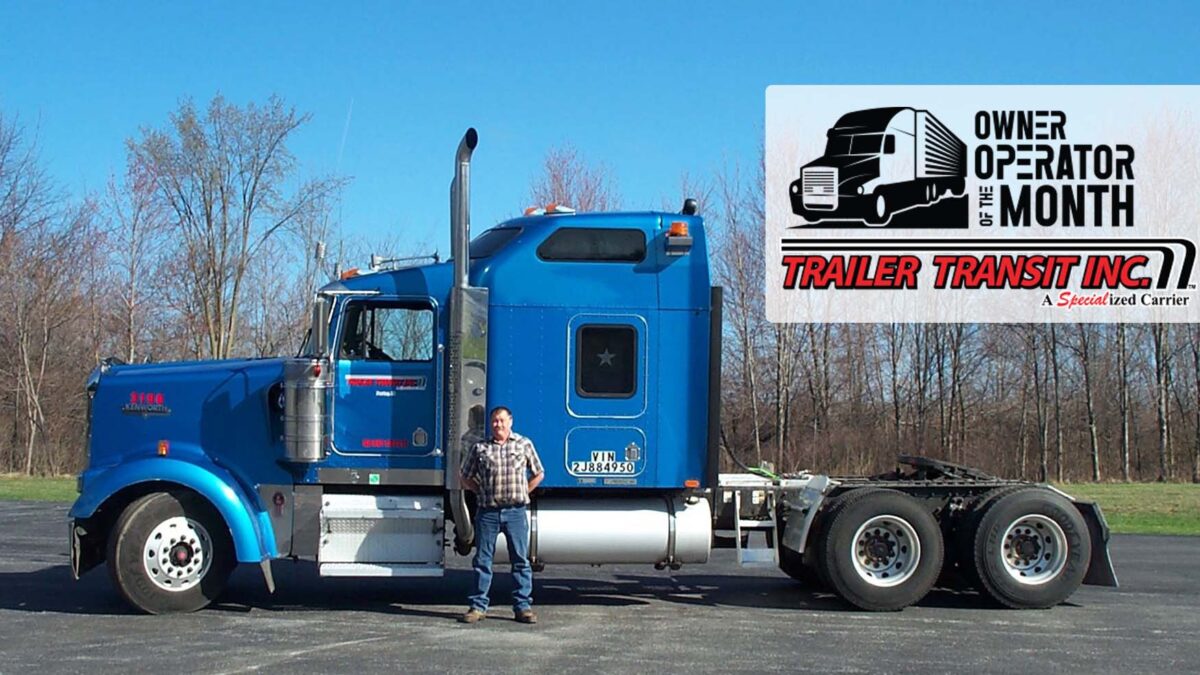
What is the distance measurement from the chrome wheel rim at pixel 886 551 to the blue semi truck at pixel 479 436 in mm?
18

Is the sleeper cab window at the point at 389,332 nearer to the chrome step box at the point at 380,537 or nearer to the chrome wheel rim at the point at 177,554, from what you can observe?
the chrome step box at the point at 380,537

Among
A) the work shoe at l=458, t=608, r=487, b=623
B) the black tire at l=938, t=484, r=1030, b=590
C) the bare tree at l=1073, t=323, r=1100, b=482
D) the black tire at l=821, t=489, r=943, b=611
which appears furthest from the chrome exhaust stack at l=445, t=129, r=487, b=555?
the bare tree at l=1073, t=323, r=1100, b=482

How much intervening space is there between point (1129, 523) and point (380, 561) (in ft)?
52.2

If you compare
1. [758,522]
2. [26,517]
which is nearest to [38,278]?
[26,517]

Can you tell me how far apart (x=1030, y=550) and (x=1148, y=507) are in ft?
55.0

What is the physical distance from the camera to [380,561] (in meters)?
10.2

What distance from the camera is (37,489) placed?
28406 mm

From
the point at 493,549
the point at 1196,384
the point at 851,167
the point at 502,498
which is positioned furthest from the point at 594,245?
the point at 1196,384

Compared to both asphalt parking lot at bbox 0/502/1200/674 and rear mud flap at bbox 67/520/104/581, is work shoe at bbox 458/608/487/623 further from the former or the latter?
rear mud flap at bbox 67/520/104/581

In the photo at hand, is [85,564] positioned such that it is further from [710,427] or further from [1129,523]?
[1129,523]

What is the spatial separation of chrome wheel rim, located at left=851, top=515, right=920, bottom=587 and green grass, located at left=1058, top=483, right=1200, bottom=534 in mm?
6350

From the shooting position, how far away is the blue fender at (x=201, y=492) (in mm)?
9977

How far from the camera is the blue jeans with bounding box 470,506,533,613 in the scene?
986cm

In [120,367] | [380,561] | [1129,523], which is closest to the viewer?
[380,561]
